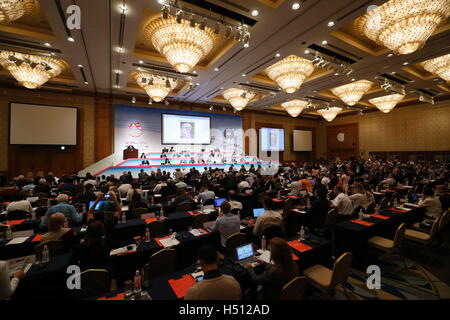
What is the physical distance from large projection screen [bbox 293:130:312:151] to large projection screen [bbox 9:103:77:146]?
58.1 feet

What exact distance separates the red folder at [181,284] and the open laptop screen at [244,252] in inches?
27.0

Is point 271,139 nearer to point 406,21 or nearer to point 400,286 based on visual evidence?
point 406,21

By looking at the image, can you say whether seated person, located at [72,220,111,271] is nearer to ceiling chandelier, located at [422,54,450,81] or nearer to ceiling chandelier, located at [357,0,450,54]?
ceiling chandelier, located at [357,0,450,54]

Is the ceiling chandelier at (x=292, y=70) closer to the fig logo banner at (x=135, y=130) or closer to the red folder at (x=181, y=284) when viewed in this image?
the red folder at (x=181, y=284)

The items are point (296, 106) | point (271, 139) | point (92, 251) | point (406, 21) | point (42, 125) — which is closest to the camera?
point (92, 251)

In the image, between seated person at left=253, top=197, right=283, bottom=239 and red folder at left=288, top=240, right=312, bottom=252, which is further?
seated person at left=253, top=197, right=283, bottom=239

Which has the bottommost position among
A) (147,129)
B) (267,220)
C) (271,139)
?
(267,220)

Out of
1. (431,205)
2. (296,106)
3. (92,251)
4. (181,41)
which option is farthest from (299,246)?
(296,106)

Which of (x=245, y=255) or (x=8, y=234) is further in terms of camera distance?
(x=8, y=234)

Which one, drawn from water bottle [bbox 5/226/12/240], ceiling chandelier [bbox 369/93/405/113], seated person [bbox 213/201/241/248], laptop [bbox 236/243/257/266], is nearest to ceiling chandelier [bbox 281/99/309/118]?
ceiling chandelier [bbox 369/93/405/113]

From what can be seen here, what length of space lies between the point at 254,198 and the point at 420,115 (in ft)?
53.6

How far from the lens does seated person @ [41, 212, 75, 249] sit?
3143 mm

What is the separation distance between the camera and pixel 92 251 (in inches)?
104

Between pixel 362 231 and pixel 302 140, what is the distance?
1801 centimetres
